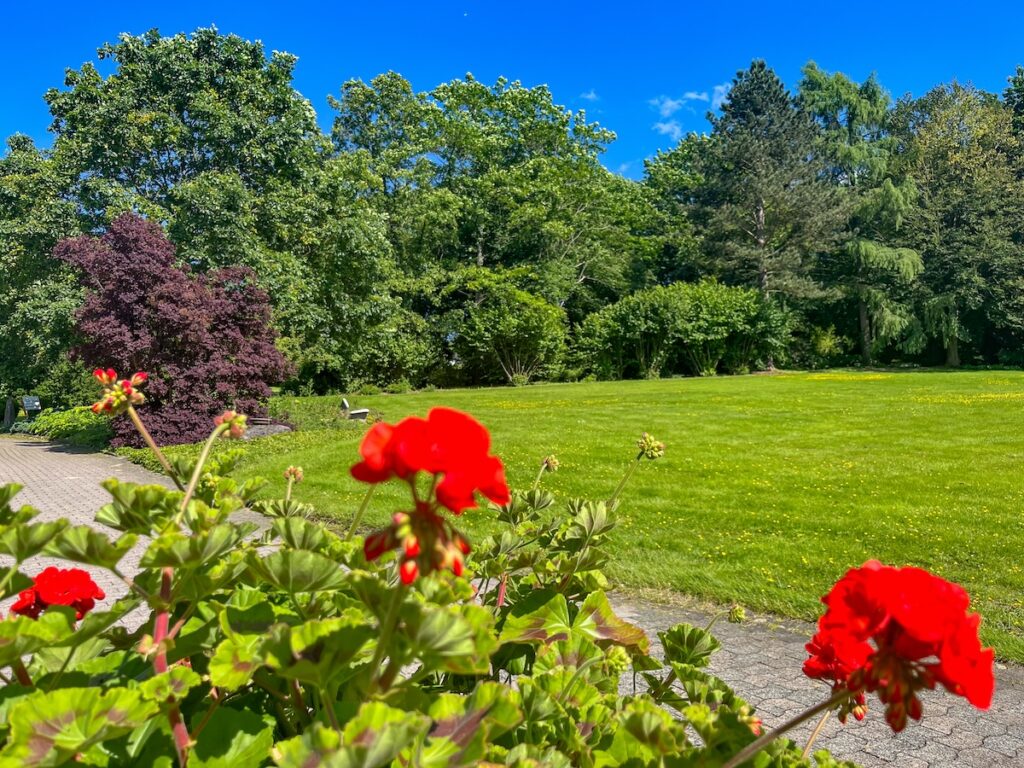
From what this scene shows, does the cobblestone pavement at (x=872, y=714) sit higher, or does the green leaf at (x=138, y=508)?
the green leaf at (x=138, y=508)

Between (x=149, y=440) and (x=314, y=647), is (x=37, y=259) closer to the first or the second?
(x=149, y=440)

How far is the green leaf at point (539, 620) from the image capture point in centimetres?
116

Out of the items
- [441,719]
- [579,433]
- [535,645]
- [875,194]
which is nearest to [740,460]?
[579,433]

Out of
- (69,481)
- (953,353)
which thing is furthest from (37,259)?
(953,353)

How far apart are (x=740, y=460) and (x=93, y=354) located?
10.0 m

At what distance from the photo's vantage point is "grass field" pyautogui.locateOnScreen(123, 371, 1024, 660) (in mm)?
4312

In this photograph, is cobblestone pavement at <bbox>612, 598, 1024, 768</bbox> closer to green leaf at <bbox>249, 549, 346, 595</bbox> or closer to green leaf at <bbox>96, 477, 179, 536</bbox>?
green leaf at <bbox>249, 549, 346, 595</bbox>

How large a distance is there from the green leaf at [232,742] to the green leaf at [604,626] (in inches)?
23.5

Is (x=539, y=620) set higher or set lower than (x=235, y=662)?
lower

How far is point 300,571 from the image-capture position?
0.83m

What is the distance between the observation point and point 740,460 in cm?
839

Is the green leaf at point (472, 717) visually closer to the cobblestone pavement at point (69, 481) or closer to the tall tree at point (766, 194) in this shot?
the cobblestone pavement at point (69, 481)

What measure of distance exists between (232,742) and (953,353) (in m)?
35.2

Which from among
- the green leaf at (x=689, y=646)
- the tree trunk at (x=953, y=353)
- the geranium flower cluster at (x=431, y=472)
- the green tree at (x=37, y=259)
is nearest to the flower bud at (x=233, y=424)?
the geranium flower cluster at (x=431, y=472)
